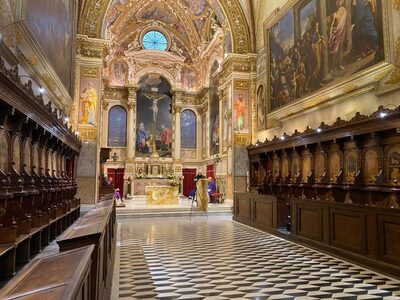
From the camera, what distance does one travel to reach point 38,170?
7.00 metres

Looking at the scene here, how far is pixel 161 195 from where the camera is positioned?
1634 centimetres

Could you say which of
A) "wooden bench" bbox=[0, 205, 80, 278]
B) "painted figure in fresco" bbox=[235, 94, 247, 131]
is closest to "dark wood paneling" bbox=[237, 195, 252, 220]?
"painted figure in fresco" bbox=[235, 94, 247, 131]

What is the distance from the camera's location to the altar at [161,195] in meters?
16.2

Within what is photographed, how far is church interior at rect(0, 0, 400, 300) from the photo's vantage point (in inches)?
181

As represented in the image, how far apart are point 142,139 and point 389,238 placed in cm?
2045

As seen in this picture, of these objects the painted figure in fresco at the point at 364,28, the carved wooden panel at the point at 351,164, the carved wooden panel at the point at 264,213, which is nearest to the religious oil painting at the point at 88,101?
the carved wooden panel at the point at 264,213

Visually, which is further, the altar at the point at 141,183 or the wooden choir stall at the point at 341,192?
the altar at the point at 141,183

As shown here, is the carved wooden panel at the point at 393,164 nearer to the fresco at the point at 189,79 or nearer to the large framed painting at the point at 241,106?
the large framed painting at the point at 241,106

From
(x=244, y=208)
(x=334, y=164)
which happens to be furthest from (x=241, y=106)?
(x=334, y=164)

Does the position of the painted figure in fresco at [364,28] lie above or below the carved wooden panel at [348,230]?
above

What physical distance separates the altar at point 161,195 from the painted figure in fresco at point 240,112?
14.4 ft

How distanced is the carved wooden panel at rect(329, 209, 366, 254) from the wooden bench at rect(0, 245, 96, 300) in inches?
206

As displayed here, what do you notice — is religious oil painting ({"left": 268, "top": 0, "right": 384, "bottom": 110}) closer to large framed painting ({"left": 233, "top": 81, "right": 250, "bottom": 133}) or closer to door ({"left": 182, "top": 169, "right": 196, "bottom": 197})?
large framed painting ({"left": 233, "top": 81, "right": 250, "bottom": 133})

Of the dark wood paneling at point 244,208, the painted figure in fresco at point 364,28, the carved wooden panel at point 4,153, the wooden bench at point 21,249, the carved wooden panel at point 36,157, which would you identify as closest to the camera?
the wooden bench at point 21,249
